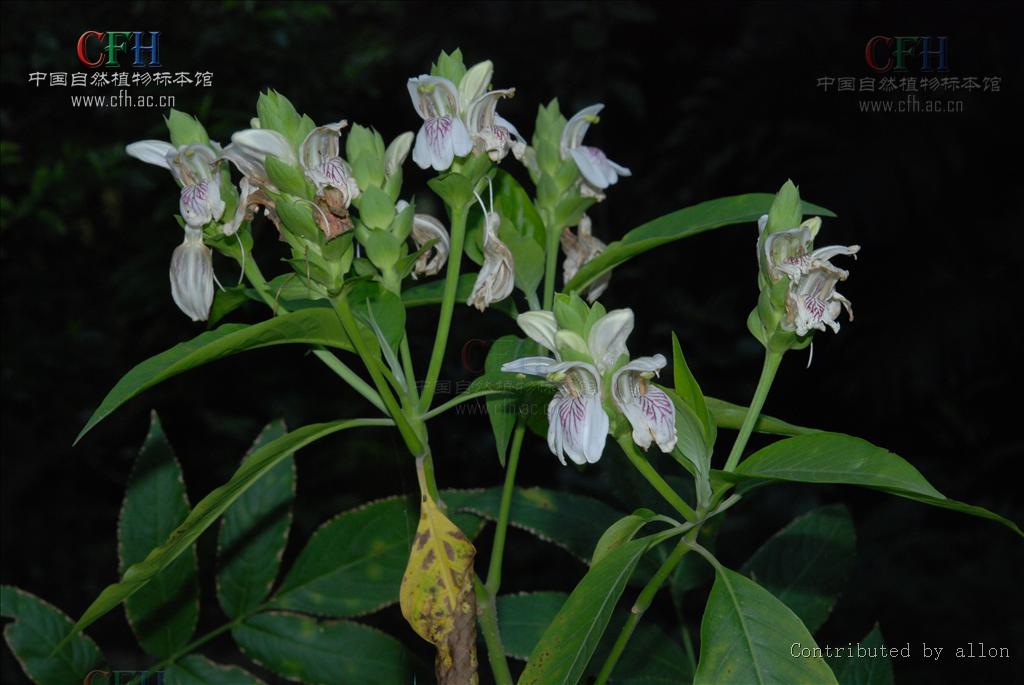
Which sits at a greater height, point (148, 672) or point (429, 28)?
point (429, 28)

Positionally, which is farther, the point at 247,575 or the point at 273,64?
the point at 273,64

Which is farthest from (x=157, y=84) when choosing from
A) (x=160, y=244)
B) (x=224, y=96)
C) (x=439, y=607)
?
(x=439, y=607)

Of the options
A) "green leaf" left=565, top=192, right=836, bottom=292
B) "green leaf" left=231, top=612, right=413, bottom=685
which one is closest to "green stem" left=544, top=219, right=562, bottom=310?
"green leaf" left=565, top=192, right=836, bottom=292

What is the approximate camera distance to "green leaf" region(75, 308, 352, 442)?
1.22ft

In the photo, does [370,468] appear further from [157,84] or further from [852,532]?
[852,532]

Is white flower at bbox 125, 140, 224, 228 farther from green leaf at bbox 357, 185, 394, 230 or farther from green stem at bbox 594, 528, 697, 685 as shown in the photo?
green stem at bbox 594, 528, 697, 685

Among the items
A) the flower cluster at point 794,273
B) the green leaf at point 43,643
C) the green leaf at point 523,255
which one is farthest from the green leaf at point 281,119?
the green leaf at point 43,643

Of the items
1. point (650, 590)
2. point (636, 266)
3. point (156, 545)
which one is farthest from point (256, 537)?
point (636, 266)

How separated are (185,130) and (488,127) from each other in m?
0.14

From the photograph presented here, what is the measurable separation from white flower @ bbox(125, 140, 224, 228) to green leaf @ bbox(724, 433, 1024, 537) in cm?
25

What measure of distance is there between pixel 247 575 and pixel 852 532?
1.19 ft

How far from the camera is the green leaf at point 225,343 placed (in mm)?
372

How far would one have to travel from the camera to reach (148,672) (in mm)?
507

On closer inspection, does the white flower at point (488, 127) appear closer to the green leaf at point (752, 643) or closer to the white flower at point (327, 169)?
the white flower at point (327, 169)
